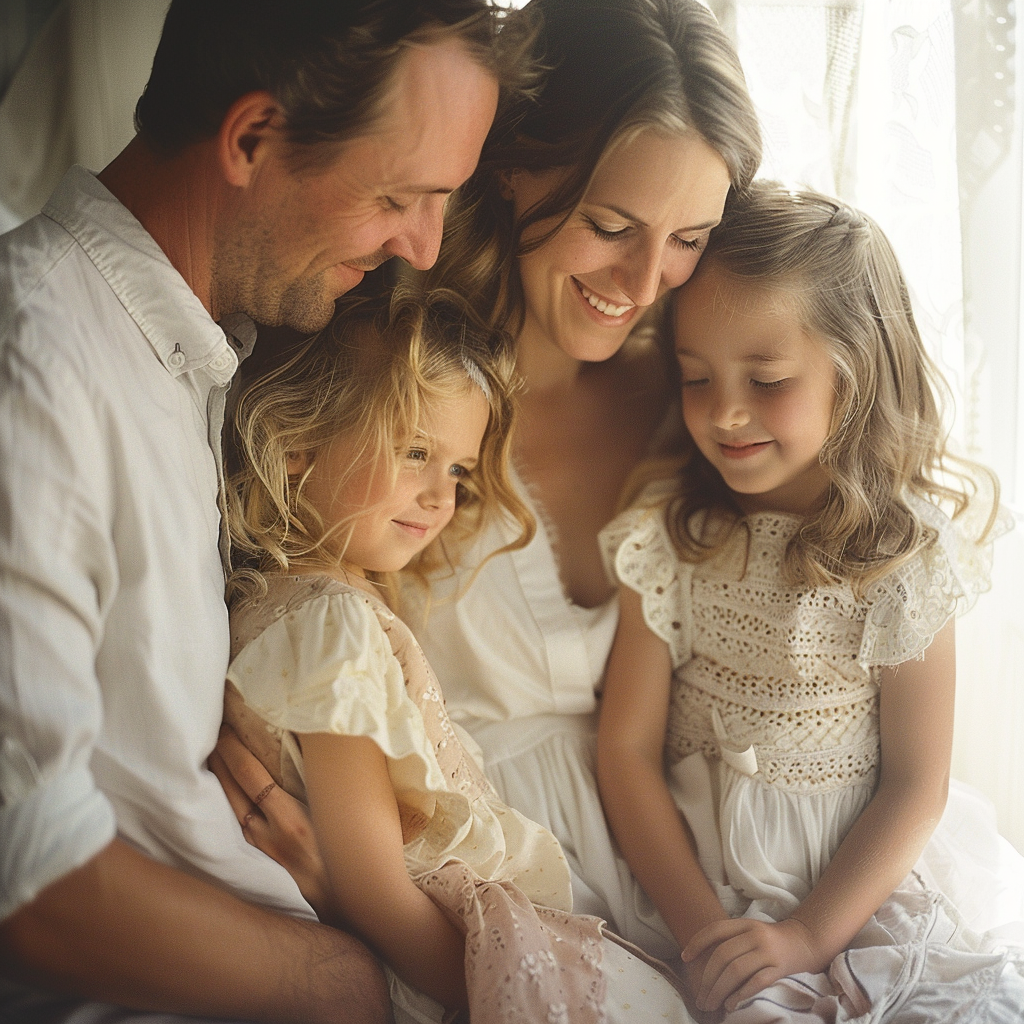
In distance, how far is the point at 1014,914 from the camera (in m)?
1.25

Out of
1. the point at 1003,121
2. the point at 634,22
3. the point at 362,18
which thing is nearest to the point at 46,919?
the point at 362,18

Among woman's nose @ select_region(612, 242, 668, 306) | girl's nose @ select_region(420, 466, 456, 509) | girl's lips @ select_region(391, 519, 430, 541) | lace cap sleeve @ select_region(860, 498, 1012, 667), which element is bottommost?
lace cap sleeve @ select_region(860, 498, 1012, 667)

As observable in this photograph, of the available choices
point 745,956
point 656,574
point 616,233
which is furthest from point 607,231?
point 745,956

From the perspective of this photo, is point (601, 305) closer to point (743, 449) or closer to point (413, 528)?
point (743, 449)

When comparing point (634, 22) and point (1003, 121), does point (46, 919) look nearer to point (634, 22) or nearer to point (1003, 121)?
point (634, 22)

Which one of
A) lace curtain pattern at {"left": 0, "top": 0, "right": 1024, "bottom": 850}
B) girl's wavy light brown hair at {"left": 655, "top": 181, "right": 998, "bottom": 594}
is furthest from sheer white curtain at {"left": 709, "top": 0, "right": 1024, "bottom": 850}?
girl's wavy light brown hair at {"left": 655, "top": 181, "right": 998, "bottom": 594}

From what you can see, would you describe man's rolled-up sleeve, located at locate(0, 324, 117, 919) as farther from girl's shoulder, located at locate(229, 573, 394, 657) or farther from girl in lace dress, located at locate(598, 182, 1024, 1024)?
girl in lace dress, located at locate(598, 182, 1024, 1024)

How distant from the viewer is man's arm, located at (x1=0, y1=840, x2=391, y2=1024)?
32.9 inches

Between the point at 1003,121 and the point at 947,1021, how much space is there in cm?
119

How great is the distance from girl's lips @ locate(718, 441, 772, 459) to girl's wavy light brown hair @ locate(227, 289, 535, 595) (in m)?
0.34

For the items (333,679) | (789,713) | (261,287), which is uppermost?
(261,287)

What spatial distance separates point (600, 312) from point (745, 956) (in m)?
0.83

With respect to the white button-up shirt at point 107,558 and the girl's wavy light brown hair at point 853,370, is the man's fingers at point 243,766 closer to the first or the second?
the white button-up shirt at point 107,558

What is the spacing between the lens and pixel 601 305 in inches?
51.2
